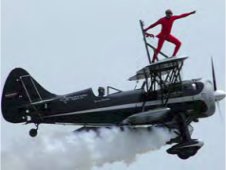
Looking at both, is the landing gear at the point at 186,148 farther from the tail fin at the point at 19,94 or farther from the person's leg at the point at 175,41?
the tail fin at the point at 19,94

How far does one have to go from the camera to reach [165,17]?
3981 inches

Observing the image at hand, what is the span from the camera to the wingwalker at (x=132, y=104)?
10038 cm

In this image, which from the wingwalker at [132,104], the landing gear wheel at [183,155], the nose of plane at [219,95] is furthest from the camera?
the nose of plane at [219,95]

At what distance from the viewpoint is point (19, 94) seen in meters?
101

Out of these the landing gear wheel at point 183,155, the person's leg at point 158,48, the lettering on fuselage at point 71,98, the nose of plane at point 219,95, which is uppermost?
the person's leg at point 158,48

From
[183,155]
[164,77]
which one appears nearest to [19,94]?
[164,77]

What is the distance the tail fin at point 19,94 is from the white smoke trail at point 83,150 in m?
1.31

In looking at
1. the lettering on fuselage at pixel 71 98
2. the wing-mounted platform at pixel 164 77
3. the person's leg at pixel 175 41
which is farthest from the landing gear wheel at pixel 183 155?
the lettering on fuselage at pixel 71 98

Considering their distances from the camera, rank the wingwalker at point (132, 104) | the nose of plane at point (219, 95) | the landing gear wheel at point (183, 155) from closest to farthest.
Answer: the wingwalker at point (132, 104), the landing gear wheel at point (183, 155), the nose of plane at point (219, 95)

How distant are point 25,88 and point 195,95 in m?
5.95

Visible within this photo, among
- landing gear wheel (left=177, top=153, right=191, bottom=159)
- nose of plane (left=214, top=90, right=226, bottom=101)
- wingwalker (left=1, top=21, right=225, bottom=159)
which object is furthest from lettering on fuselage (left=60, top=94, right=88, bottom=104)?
nose of plane (left=214, top=90, right=226, bottom=101)

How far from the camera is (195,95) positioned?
332ft

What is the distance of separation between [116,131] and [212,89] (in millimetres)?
3690

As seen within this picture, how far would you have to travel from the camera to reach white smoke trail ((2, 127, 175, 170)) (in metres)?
101
